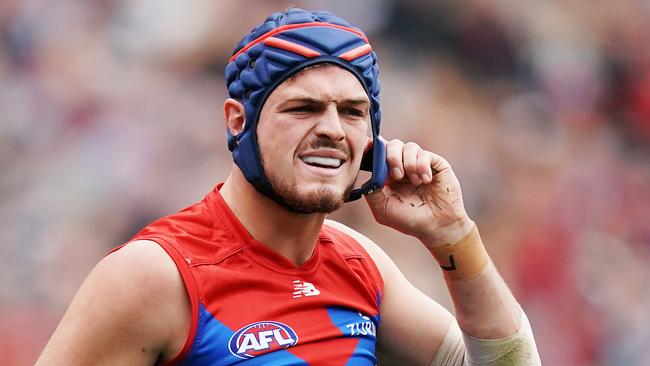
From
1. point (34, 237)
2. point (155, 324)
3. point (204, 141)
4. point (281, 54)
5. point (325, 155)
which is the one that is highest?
point (281, 54)

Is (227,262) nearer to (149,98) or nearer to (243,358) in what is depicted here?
(243,358)

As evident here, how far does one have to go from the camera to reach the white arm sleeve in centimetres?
331

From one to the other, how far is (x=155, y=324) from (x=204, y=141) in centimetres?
360

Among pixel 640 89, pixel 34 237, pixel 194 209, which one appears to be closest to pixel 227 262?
pixel 194 209

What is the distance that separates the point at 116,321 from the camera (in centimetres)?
269

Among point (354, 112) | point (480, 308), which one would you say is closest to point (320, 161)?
point (354, 112)

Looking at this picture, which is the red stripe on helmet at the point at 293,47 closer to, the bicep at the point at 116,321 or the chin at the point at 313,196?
the chin at the point at 313,196

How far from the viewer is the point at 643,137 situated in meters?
7.83

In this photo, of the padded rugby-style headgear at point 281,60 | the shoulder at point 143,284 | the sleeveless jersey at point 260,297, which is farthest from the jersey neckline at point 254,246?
the shoulder at point 143,284

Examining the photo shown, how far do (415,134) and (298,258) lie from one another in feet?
12.4

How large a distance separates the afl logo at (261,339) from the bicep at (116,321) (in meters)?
0.20

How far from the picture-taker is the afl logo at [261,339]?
2836 millimetres

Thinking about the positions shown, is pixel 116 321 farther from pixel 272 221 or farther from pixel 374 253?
pixel 374 253

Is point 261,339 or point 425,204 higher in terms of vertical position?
point 425,204
